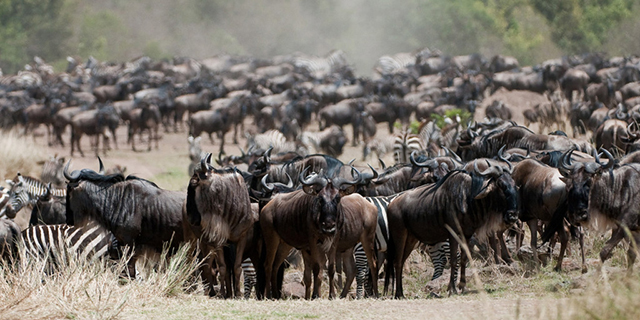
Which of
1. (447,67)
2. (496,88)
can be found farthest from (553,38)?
(496,88)

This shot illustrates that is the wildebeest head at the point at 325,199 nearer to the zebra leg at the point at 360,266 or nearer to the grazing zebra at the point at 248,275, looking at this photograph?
the zebra leg at the point at 360,266

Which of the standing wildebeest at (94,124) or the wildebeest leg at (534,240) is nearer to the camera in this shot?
the wildebeest leg at (534,240)

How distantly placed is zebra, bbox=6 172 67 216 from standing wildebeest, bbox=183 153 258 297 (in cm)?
558

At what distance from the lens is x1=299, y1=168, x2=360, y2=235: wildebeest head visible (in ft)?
29.0

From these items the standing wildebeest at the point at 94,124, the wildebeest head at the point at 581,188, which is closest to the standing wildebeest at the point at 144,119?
the standing wildebeest at the point at 94,124

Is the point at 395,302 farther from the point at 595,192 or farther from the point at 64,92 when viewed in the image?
the point at 64,92

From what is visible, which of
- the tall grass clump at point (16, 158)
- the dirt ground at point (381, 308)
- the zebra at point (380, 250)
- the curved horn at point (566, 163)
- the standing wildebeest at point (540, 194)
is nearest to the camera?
the dirt ground at point (381, 308)

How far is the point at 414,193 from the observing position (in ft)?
33.0

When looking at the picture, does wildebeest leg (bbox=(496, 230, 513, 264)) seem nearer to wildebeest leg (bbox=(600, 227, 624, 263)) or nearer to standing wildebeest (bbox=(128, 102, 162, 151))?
→ wildebeest leg (bbox=(600, 227, 624, 263))

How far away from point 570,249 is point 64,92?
2711 centimetres

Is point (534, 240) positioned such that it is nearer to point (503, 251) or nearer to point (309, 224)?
point (503, 251)

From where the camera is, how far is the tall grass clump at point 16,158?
20438 millimetres

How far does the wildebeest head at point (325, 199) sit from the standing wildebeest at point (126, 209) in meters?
1.80

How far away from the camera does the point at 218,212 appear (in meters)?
9.38
